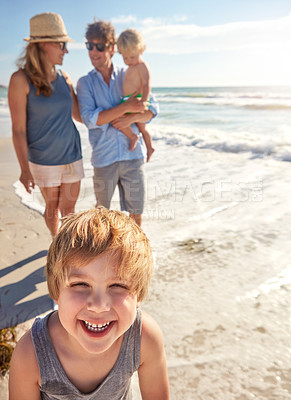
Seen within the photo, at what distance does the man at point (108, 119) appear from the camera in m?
3.01

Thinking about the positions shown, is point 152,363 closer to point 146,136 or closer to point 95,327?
point 95,327

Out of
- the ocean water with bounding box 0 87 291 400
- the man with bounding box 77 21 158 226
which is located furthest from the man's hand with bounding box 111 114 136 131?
the ocean water with bounding box 0 87 291 400

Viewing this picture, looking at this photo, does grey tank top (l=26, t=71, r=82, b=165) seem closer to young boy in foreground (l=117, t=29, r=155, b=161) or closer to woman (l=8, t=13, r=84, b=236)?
woman (l=8, t=13, r=84, b=236)

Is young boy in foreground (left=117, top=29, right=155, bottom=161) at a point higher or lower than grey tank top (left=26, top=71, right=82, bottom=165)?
higher

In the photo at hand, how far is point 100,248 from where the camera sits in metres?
1.24

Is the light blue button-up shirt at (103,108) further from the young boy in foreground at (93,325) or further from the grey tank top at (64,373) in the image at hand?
the grey tank top at (64,373)

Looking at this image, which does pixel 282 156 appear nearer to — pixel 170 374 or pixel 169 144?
pixel 169 144

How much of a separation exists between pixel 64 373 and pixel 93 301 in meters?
0.40

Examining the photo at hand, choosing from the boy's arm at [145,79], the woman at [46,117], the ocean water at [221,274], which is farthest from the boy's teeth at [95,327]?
the boy's arm at [145,79]

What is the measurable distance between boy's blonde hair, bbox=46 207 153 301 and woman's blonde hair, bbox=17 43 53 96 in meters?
1.77

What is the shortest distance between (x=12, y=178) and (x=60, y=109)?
3428 mm

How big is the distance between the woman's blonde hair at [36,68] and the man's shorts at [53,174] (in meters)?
0.59

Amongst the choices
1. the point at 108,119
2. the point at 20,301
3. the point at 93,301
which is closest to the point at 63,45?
the point at 108,119

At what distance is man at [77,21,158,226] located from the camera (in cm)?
301
